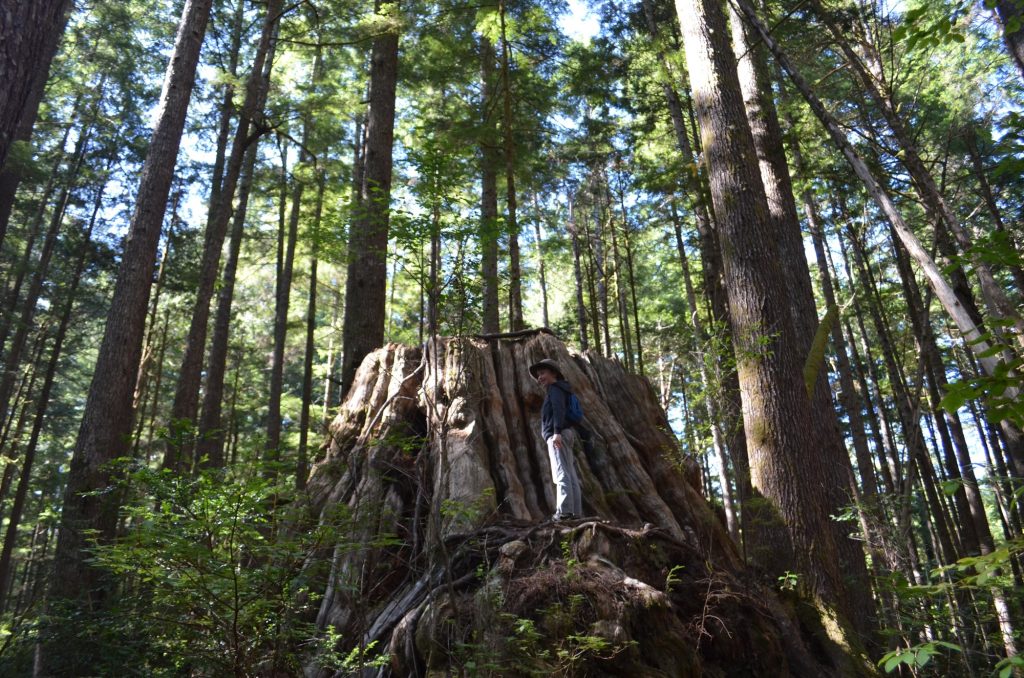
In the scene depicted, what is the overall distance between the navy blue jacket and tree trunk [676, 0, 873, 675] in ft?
5.54

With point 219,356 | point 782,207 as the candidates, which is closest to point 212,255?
point 219,356

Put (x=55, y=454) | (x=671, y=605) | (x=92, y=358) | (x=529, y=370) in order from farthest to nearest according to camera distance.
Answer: (x=92, y=358), (x=55, y=454), (x=529, y=370), (x=671, y=605)

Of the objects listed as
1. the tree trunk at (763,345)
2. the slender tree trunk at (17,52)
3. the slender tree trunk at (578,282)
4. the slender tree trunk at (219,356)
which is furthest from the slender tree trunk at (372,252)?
the slender tree trunk at (578,282)

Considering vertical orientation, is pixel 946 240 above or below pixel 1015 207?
below

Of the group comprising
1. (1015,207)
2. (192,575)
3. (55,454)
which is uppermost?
(1015,207)

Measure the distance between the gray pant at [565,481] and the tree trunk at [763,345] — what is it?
5.31 ft

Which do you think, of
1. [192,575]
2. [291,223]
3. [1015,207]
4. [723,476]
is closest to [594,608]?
[192,575]

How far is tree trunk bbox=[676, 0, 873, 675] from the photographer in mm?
5023

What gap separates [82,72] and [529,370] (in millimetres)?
19390

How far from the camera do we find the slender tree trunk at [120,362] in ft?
21.8

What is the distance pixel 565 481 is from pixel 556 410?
29.6 inches

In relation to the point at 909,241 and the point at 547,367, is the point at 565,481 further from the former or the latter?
the point at 909,241

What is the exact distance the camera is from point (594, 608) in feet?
11.9

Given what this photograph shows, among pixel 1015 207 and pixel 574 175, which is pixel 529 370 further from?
pixel 1015 207
